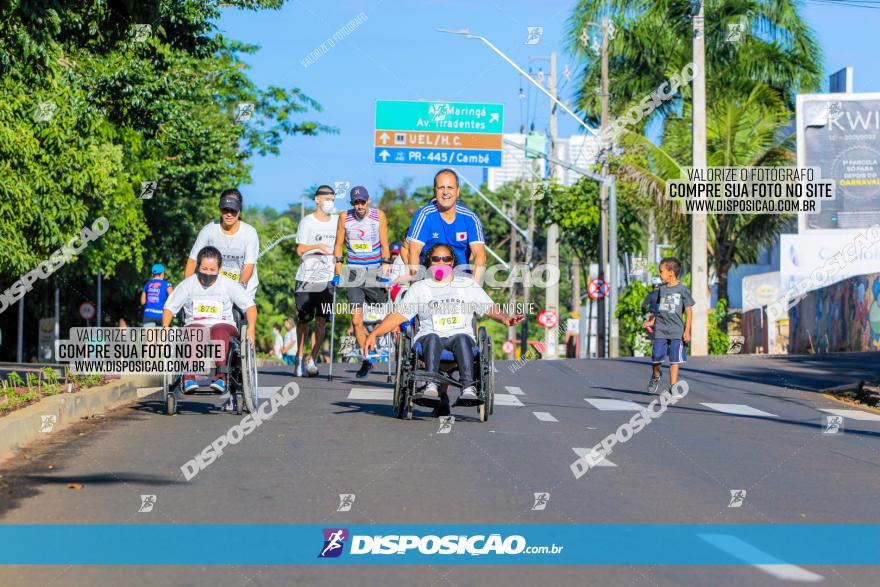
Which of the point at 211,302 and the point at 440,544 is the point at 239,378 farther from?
the point at 440,544

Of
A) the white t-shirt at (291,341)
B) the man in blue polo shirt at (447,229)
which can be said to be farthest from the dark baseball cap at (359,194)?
the white t-shirt at (291,341)

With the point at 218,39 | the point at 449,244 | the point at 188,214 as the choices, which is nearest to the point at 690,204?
the point at 188,214

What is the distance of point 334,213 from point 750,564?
10239mm

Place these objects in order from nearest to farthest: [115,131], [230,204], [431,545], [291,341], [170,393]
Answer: [431,545] → [170,393] → [230,204] → [115,131] → [291,341]

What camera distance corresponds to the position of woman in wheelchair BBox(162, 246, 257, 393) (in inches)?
458

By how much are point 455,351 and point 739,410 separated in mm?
4743

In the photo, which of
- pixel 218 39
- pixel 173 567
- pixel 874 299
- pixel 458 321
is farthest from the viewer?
pixel 874 299

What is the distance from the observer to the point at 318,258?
15.9 meters

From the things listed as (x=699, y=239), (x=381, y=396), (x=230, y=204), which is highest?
(x=699, y=239)

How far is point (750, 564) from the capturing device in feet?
20.1

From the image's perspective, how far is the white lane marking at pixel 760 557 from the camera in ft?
19.3

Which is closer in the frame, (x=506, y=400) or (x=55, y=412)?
(x=55, y=412)

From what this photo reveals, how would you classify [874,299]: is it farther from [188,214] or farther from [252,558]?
[252,558]

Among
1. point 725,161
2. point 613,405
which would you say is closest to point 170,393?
point 613,405
